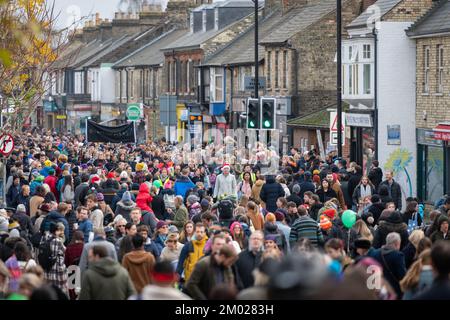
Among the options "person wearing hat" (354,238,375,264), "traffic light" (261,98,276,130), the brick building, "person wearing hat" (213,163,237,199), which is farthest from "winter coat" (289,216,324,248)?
the brick building

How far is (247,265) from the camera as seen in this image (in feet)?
50.1

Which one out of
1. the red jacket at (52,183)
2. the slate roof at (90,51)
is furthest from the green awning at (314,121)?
the slate roof at (90,51)

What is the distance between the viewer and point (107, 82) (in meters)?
94.4

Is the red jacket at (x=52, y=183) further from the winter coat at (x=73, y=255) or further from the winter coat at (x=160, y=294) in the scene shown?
the winter coat at (x=160, y=294)

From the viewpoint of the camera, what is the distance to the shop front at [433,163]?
3681cm

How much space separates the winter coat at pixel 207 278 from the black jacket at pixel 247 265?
69cm

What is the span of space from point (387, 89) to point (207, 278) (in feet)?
94.8

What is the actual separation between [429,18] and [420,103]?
97.5 inches

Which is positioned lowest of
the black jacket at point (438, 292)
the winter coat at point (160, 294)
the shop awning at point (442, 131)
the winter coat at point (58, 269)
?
the winter coat at point (58, 269)

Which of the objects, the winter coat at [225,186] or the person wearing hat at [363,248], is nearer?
the person wearing hat at [363,248]

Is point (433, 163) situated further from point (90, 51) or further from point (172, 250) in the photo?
point (90, 51)

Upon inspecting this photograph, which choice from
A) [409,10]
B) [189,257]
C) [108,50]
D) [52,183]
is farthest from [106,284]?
[108,50]

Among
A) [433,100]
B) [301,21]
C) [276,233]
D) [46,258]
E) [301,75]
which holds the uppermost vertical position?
[301,21]
